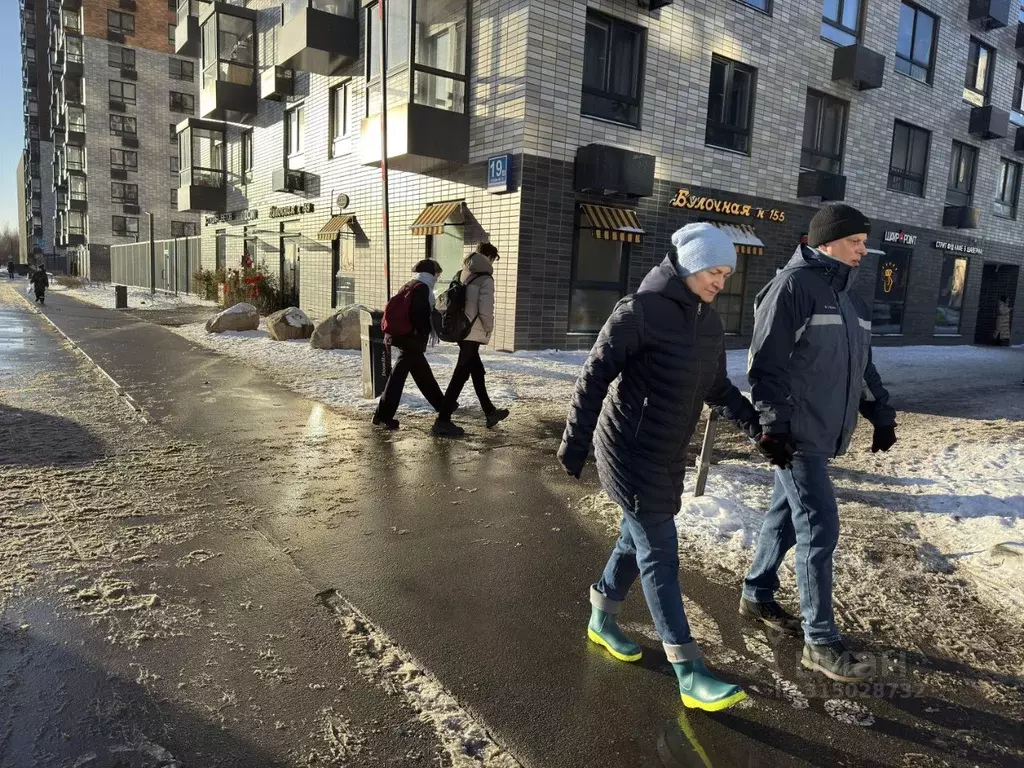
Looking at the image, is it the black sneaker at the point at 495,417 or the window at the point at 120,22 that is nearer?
the black sneaker at the point at 495,417

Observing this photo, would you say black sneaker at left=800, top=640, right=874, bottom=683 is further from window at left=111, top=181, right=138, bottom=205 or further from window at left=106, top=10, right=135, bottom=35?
window at left=106, top=10, right=135, bottom=35

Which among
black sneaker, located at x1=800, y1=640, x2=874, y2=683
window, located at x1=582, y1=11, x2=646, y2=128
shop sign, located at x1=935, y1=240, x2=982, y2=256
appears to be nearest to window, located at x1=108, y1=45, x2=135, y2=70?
window, located at x1=582, y1=11, x2=646, y2=128

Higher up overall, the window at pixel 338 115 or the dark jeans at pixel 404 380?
the window at pixel 338 115

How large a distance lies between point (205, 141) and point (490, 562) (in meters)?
28.8

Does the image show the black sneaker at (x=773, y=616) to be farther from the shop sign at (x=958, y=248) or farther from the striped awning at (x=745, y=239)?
the shop sign at (x=958, y=248)

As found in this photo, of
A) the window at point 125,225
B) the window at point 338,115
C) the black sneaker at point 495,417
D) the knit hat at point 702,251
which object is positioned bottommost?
the black sneaker at point 495,417

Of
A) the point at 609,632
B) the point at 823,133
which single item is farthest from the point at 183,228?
the point at 609,632

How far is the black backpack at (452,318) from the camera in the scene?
22.4 feet

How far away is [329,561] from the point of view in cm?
391

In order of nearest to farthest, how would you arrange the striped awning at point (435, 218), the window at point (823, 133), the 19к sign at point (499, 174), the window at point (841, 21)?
the 19к sign at point (499, 174)
the striped awning at point (435, 218)
the window at point (841, 21)
the window at point (823, 133)

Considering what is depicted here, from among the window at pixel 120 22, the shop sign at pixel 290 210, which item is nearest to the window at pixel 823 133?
the shop sign at pixel 290 210

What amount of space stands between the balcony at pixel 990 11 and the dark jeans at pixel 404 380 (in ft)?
67.5

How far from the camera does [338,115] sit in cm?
1748

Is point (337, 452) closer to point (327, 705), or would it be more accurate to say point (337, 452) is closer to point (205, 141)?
point (327, 705)
